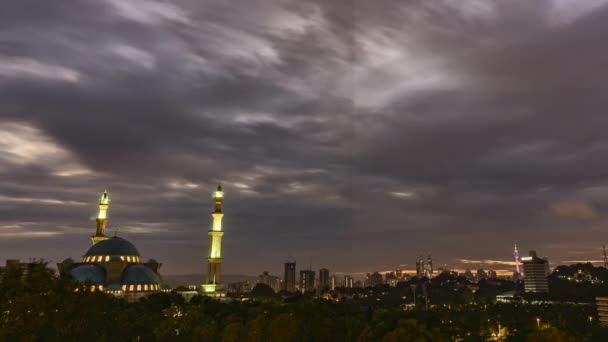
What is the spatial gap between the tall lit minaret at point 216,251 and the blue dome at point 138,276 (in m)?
16.0

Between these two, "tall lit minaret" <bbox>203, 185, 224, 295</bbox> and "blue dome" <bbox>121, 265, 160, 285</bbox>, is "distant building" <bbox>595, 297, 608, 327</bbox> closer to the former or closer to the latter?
"tall lit minaret" <bbox>203, 185, 224, 295</bbox>

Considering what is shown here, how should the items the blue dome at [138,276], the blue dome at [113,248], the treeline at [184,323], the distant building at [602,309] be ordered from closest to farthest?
the treeline at [184,323] < the distant building at [602,309] < the blue dome at [138,276] < the blue dome at [113,248]

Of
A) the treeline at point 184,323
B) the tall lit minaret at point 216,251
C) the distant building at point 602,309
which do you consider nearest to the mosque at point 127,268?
the tall lit minaret at point 216,251

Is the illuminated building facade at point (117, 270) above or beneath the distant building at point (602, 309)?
above

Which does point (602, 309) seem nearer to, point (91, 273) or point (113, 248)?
point (113, 248)

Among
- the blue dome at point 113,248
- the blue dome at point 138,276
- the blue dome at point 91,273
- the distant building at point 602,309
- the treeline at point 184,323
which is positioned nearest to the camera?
the treeline at point 184,323

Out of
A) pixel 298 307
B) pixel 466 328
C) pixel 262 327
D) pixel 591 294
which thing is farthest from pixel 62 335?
pixel 591 294

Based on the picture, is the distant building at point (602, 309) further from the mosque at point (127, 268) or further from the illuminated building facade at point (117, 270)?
the illuminated building facade at point (117, 270)

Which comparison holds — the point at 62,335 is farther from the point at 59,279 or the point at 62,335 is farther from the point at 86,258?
the point at 86,258

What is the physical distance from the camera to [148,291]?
12581cm

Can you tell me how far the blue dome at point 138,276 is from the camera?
12538 cm

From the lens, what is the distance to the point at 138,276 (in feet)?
416

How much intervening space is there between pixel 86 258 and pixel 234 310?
231ft

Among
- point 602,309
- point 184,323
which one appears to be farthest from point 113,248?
point 602,309
